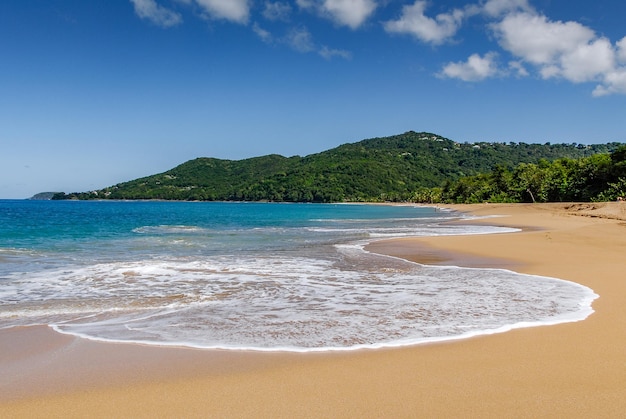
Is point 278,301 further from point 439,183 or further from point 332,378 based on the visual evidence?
point 439,183

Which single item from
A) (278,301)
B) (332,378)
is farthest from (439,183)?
(332,378)

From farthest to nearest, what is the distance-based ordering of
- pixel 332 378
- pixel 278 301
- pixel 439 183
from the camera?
1. pixel 439 183
2. pixel 278 301
3. pixel 332 378

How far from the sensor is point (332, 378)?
4598 mm

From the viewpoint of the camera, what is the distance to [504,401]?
13.1 feet

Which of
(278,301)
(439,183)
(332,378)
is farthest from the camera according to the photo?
(439,183)

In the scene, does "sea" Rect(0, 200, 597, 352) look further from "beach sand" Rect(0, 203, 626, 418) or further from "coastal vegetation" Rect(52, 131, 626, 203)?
"coastal vegetation" Rect(52, 131, 626, 203)

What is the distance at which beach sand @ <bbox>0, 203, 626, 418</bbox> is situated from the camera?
12.8 ft

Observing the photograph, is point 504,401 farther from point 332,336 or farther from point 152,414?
point 152,414

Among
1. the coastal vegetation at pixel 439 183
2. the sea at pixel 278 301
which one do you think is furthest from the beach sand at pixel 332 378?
the coastal vegetation at pixel 439 183

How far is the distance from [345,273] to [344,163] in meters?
187

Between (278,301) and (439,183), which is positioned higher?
(439,183)

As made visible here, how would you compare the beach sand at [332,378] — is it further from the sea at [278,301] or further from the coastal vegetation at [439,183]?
the coastal vegetation at [439,183]

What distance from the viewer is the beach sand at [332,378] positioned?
3906 mm

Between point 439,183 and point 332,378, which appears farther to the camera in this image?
point 439,183
